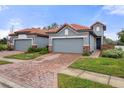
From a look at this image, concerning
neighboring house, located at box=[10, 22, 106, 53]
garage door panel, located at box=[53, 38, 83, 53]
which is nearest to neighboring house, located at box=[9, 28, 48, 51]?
neighboring house, located at box=[10, 22, 106, 53]

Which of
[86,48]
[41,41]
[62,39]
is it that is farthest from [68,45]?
[41,41]

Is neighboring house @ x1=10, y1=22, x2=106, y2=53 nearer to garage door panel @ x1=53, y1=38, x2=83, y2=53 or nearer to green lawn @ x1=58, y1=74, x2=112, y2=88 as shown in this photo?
garage door panel @ x1=53, y1=38, x2=83, y2=53

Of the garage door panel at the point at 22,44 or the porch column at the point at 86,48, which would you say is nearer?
the porch column at the point at 86,48

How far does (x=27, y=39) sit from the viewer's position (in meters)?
24.9

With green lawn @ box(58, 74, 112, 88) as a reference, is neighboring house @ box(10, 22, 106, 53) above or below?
above

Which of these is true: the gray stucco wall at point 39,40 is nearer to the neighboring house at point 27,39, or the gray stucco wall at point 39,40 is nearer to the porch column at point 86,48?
the neighboring house at point 27,39

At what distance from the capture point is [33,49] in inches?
910

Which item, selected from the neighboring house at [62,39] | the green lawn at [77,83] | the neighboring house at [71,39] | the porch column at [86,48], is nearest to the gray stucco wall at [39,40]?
the neighboring house at [62,39]

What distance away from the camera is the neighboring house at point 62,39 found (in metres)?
20.4

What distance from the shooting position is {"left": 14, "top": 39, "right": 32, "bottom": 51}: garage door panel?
24953 millimetres

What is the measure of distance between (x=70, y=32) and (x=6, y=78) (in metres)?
13.2
